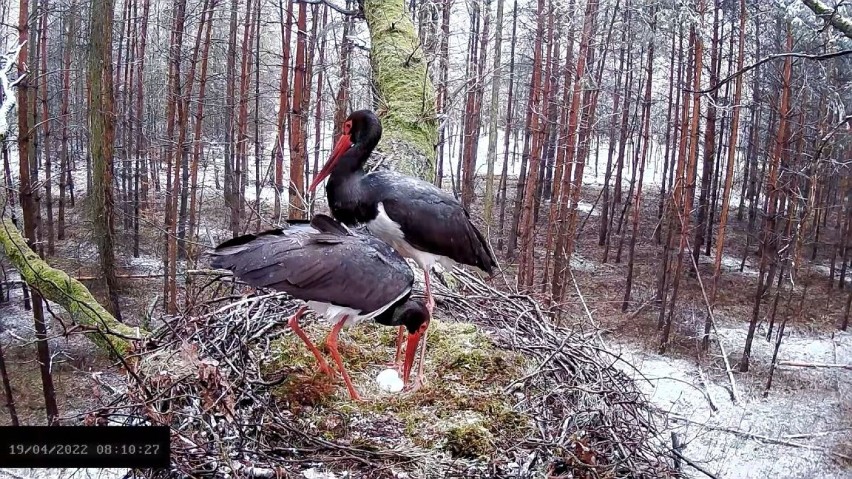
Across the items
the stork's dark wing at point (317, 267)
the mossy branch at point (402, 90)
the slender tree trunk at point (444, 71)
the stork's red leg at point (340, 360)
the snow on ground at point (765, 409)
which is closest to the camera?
the stork's dark wing at point (317, 267)

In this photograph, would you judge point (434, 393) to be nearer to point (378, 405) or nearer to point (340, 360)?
point (378, 405)

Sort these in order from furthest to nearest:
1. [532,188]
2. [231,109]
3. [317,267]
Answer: [231,109]
[532,188]
[317,267]

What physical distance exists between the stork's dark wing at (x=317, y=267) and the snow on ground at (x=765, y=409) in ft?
17.0

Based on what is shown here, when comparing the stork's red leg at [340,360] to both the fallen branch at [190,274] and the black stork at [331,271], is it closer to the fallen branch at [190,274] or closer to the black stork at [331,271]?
the black stork at [331,271]

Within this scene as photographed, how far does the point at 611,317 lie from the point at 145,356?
45.1 ft

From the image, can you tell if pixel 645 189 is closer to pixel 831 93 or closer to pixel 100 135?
pixel 831 93

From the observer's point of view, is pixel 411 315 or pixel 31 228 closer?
pixel 411 315

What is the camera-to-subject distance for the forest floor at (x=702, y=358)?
9758mm

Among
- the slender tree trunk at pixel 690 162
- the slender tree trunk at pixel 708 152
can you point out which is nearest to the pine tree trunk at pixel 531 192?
the slender tree trunk at pixel 690 162

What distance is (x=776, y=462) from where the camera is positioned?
32.2ft

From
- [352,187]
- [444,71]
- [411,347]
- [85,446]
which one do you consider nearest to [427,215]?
[352,187]

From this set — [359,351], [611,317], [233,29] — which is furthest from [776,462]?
[233,29]

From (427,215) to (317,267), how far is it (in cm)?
98

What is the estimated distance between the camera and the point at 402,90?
18.1ft
